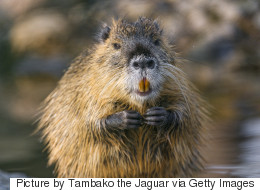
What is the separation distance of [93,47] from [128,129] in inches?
32.5

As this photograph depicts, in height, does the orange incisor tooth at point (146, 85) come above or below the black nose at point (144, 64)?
below

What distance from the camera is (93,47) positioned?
4.07 meters

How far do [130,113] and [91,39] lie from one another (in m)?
3.50

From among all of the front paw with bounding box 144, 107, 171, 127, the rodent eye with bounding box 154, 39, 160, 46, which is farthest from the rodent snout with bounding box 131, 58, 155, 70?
the rodent eye with bounding box 154, 39, 160, 46

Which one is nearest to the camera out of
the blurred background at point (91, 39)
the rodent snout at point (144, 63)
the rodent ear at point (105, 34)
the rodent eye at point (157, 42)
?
the rodent snout at point (144, 63)

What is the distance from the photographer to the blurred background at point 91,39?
22.6ft

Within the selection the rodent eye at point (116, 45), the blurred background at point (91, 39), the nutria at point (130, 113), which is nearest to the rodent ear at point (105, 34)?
the nutria at point (130, 113)

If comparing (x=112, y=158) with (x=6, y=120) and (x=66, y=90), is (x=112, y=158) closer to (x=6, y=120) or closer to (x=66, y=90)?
(x=66, y=90)

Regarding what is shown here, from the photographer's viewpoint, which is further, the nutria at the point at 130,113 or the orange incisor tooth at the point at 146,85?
the nutria at the point at 130,113

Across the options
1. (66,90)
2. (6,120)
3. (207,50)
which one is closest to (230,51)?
(207,50)

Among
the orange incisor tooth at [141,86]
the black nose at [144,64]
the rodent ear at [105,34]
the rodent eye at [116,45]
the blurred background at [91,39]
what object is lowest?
the orange incisor tooth at [141,86]

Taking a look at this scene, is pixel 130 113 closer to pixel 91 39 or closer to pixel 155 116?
pixel 155 116

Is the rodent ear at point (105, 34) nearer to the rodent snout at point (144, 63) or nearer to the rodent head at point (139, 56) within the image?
the rodent head at point (139, 56)

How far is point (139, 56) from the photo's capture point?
10.4 feet
